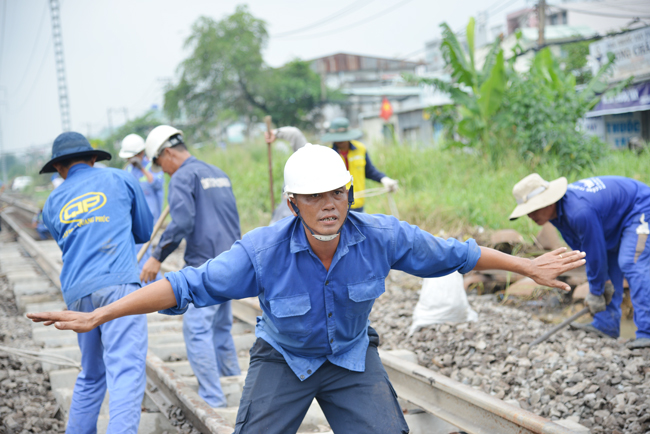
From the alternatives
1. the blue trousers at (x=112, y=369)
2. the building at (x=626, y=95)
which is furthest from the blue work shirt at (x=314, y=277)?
the building at (x=626, y=95)

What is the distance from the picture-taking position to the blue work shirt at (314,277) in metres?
2.52

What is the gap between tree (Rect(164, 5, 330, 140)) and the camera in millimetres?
31031

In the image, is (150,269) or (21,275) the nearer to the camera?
(150,269)

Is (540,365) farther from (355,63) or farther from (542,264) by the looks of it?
(355,63)

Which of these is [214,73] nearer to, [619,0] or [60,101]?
[60,101]

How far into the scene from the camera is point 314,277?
101 inches

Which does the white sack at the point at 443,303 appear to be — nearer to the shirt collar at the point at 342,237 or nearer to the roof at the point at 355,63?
the shirt collar at the point at 342,237

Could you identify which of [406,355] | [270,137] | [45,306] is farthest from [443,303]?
[45,306]

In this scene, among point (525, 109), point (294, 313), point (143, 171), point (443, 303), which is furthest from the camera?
point (525, 109)

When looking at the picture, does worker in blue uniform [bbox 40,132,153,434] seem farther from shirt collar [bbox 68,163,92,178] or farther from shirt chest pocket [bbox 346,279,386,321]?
shirt chest pocket [bbox 346,279,386,321]

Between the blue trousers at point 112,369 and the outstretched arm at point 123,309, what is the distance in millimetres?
1044

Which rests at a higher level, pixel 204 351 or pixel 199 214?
pixel 199 214

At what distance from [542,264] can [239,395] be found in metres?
3.00

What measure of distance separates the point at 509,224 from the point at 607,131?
43.9 feet
